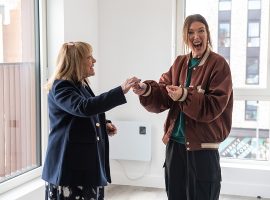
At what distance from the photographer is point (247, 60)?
3.45 metres

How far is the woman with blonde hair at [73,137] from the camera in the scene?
1.83 metres

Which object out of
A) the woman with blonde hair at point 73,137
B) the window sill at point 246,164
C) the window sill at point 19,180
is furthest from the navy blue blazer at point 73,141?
the window sill at point 246,164

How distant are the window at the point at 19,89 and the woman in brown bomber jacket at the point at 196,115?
108 cm

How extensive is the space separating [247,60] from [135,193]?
63.7 inches

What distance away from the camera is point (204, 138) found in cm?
190

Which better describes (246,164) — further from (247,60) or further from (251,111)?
(247,60)

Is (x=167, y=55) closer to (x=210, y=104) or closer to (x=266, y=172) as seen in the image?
(x=266, y=172)

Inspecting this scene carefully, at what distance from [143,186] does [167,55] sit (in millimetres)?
1296

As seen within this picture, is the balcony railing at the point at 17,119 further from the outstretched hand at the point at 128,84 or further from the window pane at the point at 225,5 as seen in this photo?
the window pane at the point at 225,5

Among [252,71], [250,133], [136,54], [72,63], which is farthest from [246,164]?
[72,63]

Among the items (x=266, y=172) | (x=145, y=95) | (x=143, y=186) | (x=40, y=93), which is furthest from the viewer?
(x=143, y=186)

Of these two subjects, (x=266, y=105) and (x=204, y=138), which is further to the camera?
(x=266, y=105)

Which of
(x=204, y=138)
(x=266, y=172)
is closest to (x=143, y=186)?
(x=266, y=172)

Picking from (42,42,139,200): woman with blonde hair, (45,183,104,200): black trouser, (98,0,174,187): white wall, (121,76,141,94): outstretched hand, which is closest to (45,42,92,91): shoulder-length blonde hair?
(42,42,139,200): woman with blonde hair
